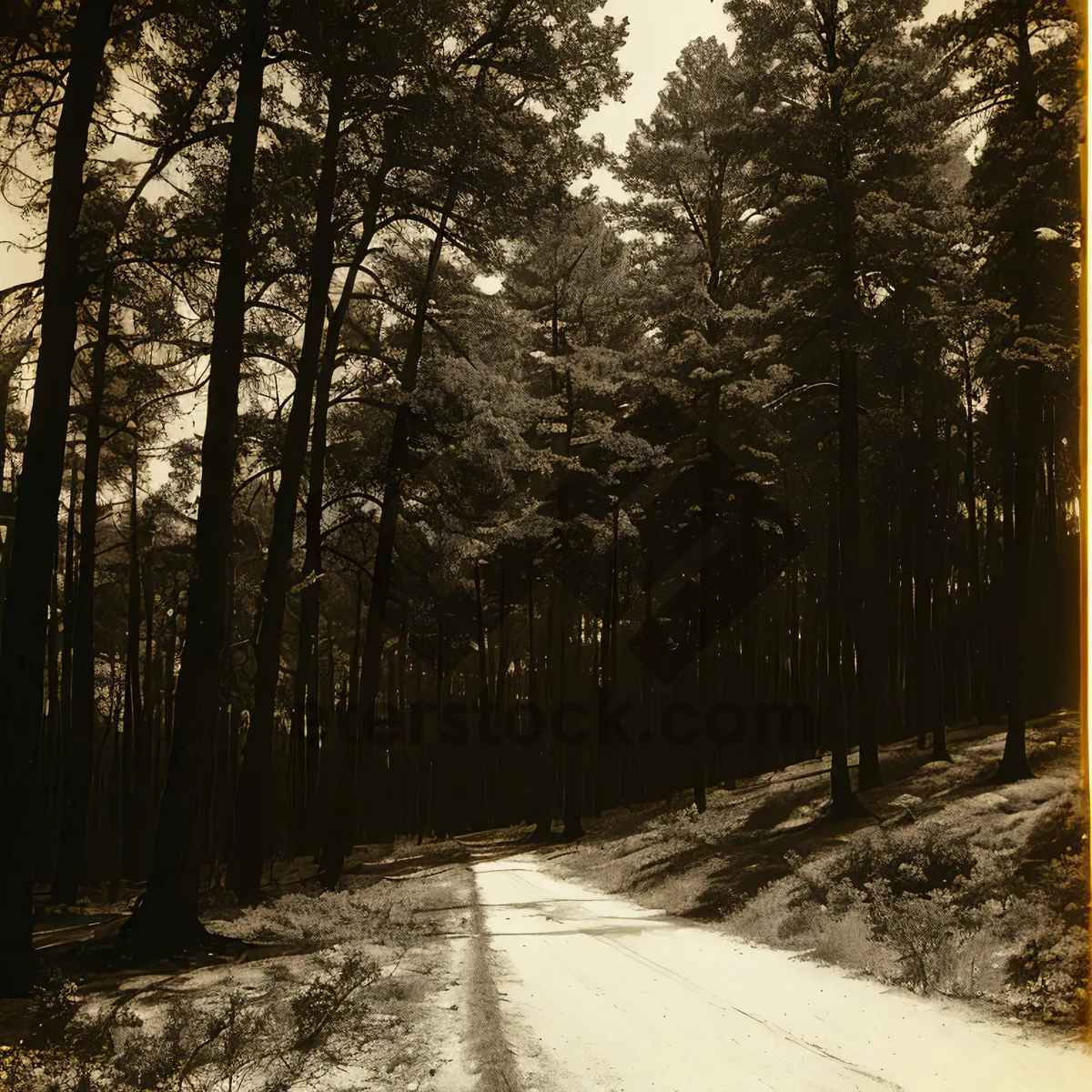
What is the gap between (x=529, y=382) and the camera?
32344 millimetres

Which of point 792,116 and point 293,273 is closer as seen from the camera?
point 293,273

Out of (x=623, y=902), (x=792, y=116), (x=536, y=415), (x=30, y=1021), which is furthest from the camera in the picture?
(x=536, y=415)

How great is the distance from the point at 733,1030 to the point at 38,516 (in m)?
7.43

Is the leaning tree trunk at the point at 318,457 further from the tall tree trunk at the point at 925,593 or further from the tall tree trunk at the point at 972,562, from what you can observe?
the tall tree trunk at the point at 972,562

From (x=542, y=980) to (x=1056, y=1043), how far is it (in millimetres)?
4272

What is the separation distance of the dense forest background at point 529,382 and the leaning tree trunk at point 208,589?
0.15 ft

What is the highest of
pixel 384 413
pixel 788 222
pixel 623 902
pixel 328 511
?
pixel 788 222

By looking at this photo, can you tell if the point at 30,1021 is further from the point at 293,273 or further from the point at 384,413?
the point at 384,413

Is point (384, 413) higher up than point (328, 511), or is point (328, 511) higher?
point (384, 413)

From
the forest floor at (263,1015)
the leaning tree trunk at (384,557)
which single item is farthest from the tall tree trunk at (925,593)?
the forest floor at (263,1015)

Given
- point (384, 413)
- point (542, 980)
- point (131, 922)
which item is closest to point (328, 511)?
point (384, 413)

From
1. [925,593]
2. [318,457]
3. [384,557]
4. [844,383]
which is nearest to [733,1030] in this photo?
[384,557]

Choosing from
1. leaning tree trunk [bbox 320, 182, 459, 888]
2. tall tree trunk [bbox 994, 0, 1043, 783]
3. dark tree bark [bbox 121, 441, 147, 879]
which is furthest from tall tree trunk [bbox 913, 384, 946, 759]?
dark tree bark [bbox 121, 441, 147, 879]

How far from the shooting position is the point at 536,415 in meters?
23.4
